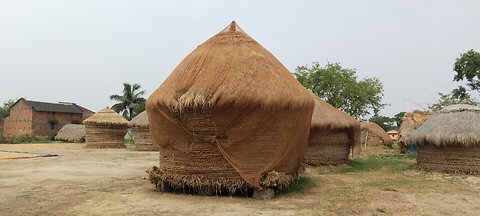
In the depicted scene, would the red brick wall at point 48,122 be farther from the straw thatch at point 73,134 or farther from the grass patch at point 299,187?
the grass patch at point 299,187

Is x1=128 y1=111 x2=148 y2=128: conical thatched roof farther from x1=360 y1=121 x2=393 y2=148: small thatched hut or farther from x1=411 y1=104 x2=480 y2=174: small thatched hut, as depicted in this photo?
x1=411 y1=104 x2=480 y2=174: small thatched hut

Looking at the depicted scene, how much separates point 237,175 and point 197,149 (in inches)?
33.7

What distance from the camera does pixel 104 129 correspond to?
2511 centimetres

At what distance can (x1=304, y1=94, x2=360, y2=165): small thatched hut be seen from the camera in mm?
13492

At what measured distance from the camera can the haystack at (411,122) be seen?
808 inches

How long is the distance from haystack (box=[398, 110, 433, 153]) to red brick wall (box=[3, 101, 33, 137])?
31490 millimetres

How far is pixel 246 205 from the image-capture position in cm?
704

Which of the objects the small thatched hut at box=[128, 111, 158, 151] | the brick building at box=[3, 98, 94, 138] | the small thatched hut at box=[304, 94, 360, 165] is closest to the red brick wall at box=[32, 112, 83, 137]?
the brick building at box=[3, 98, 94, 138]

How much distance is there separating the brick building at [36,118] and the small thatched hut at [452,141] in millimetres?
33909

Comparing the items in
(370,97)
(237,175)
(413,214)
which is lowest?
(413,214)

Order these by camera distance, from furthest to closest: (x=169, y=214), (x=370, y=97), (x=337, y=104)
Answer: (x=370, y=97) < (x=337, y=104) < (x=169, y=214)

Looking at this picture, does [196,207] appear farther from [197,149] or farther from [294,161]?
[294,161]

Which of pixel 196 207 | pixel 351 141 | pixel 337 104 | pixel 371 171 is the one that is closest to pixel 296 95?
pixel 196 207

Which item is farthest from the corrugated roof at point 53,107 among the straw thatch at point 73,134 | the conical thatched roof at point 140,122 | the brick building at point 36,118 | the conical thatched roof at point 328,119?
the conical thatched roof at point 328,119
